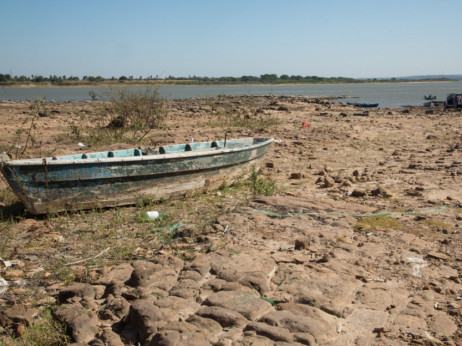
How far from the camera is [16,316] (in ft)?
11.2

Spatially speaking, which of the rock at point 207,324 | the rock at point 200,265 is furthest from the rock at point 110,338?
the rock at point 200,265

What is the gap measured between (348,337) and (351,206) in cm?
321

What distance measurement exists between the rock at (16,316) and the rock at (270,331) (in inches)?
65.1

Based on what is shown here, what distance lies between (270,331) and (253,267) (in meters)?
1.01

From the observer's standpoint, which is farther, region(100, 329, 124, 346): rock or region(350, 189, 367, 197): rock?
region(350, 189, 367, 197): rock

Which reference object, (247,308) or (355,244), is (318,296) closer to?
(247,308)

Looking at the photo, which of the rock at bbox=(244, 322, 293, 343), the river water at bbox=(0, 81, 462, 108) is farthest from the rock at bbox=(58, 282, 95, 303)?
the river water at bbox=(0, 81, 462, 108)

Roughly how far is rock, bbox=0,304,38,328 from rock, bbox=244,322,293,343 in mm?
1655

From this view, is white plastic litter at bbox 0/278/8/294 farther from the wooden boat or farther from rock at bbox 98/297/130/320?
the wooden boat

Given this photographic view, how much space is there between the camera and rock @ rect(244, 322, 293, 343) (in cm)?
299

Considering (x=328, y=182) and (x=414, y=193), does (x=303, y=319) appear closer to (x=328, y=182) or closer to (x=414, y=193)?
(x=414, y=193)

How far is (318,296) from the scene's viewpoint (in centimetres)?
358

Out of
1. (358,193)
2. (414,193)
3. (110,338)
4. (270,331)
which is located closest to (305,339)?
(270,331)

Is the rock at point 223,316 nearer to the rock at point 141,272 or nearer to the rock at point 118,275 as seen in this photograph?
the rock at point 141,272
